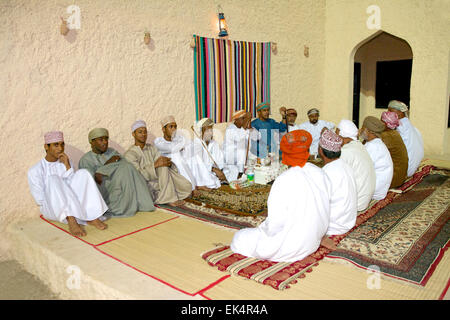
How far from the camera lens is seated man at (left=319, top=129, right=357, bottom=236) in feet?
10.3

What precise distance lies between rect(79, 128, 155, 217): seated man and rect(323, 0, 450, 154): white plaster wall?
673 cm

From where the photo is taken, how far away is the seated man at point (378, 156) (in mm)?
4332

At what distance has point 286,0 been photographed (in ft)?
25.8

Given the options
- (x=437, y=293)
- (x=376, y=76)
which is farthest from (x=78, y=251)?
(x=376, y=76)

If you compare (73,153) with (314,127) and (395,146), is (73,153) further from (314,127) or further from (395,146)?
(314,127)

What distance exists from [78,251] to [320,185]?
2219mm

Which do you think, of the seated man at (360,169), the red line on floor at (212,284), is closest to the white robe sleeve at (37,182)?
the red line on floor at (212,284)

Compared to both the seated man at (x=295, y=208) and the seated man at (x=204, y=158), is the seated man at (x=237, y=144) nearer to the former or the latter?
the seated man at (x=204, y=158)

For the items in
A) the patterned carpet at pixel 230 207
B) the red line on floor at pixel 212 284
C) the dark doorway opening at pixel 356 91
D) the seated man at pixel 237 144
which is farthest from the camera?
the dark doorway opening at pixel 356 91

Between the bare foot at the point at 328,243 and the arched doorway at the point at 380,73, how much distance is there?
326 inches

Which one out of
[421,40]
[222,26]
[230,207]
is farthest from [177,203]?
[421,40]

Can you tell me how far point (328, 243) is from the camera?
307 cm

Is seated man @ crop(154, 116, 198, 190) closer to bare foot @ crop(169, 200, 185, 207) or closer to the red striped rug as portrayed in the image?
bare foot @ crop(169, 200, 185, 207)

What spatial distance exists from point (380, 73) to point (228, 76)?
242 inches
